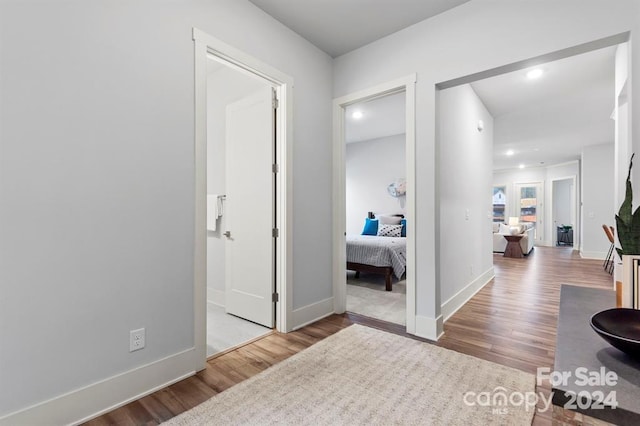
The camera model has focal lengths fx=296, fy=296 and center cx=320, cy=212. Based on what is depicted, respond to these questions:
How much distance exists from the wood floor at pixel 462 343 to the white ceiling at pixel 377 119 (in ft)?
9.70

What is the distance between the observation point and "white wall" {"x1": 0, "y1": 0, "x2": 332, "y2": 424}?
141cm

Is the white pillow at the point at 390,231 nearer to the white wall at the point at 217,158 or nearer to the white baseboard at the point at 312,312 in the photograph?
the white baseboard at the point at 312,312

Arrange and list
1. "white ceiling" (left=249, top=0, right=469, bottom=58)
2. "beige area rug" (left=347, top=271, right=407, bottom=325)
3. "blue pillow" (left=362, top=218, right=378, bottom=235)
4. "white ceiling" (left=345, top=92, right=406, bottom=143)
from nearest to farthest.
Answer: "white ceiling" (left=249, top=0, right=469, bottom=58) → "beige area rug" (left=347, top=271, right=407, bottom=325) → "white ceiling" (left=345, top=92, right=406, bottom=143) → "blue pillow" (left=362, top=218, right=378, bottom=235)

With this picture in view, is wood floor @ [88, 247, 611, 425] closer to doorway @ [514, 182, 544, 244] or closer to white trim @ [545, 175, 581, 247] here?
white trim @ [545, 175, 581, 247]

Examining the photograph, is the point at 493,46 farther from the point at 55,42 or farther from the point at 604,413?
the point at 55,42

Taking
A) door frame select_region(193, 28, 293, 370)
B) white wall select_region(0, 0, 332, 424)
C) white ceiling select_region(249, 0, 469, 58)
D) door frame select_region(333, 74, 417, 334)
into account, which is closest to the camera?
white wall select_region(0, 0, 332, 424)

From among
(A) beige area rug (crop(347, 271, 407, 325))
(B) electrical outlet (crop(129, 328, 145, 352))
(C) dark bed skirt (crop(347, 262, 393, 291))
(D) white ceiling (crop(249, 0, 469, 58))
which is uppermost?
(D) white ceiling (crop(249, 0, 469, 58))

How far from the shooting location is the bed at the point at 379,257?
430 cm

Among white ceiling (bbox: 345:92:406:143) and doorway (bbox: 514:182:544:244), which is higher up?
white ceiling (bbox: 345:92:406:143)

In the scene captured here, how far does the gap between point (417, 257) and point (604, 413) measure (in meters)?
2.08

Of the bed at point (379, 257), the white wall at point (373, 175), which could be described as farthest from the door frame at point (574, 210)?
the bed at point (379, 257)

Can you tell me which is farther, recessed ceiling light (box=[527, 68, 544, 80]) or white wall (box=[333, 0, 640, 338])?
recessed ceiling light (box=[527, 68, 544, 80])

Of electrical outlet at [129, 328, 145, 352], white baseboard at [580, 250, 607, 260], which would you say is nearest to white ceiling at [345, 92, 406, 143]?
electrical outlet at [129, 328, 145, 352]

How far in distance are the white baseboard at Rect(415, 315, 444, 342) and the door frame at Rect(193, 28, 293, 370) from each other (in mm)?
1177
